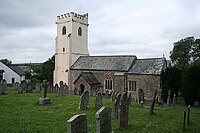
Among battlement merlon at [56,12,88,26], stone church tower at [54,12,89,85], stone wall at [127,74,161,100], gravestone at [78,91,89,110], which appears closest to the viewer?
gravestone at [78,91,89,110]

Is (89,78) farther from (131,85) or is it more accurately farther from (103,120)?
(103,120)

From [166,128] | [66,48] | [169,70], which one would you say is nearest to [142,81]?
[169,70]

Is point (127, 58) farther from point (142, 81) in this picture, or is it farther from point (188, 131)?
point (188, 131)

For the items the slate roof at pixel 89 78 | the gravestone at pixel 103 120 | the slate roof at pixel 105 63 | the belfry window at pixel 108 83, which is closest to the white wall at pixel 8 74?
the slate roof at pixel 105 63

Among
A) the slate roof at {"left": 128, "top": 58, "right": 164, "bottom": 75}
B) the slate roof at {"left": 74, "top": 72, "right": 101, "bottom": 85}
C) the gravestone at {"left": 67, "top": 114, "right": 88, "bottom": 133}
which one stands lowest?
the gravestone at {"left": 67, "top": 114, "right": 88, "bottom": 133}

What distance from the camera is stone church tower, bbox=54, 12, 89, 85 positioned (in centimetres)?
3712

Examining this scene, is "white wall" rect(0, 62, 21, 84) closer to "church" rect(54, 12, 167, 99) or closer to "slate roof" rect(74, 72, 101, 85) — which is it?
"church" rect(54, 12, 167, 99)

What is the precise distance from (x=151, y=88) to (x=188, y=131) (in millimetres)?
17488

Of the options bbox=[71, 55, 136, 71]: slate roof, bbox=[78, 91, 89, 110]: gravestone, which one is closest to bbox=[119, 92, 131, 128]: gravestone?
bbox=[78, 91, 89, 110]: gravestone

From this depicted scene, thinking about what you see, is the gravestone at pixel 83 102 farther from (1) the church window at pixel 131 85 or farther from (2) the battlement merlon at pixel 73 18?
(2) the battlement merlon at pixel 73 18

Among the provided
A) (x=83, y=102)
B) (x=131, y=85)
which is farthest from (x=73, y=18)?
(x=83, y=102)

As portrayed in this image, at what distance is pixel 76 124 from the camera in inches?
205

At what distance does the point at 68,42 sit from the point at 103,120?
1242 inches

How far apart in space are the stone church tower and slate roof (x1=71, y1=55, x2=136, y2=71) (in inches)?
64.2
